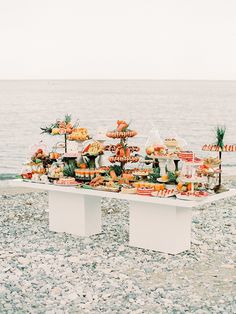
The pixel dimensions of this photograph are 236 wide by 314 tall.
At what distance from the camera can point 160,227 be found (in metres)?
8.40

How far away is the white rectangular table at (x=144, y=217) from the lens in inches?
325

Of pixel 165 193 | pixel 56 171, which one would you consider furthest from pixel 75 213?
pixel 165 193

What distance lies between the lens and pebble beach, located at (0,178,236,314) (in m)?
6.57

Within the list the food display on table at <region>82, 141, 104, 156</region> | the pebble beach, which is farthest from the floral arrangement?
the pebble beach

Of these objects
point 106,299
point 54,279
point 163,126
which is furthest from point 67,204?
point 163,126

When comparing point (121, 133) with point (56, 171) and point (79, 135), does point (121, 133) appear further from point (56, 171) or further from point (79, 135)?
point (56, 171)

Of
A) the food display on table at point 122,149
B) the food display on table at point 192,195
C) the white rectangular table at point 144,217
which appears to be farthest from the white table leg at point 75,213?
the food display on table at point 192,195

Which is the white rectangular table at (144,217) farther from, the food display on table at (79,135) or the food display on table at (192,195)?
the food display on table at (79,135)

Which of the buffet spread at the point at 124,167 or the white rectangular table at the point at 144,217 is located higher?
the buffet spread at the point at 124,167

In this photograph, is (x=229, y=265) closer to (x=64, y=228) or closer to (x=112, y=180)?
(x=112, y=180)

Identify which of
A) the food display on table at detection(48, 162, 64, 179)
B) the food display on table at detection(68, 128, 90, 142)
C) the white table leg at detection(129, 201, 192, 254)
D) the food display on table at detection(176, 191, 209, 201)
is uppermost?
the food display on table at detection(68, 128, 90, 142)

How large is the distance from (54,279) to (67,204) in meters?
2.27

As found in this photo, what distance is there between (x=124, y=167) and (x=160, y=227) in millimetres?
1287

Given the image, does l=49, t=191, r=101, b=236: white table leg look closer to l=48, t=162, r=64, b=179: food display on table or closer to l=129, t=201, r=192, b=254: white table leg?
l=48, t=162, r=64, b=179: food display on table
